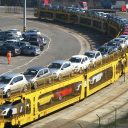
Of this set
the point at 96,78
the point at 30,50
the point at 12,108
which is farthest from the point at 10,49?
the point at 12,108

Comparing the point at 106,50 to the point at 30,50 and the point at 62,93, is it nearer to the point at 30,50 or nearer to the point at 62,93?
the point at 30,50

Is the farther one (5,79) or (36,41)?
(36,41)

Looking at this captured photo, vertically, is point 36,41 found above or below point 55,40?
above

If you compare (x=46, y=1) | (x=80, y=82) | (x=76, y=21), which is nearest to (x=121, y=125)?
(x=80, y=82)

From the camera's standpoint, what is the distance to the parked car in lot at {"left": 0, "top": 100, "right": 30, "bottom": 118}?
2580cm

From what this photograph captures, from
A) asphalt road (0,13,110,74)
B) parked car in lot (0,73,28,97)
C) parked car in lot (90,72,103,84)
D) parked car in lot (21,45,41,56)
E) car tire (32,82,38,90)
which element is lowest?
asphalt road (0,13,110,74)

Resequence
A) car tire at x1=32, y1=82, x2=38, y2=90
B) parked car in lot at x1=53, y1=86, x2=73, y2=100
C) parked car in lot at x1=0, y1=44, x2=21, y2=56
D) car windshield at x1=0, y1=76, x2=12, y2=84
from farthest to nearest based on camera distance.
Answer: parked car in lot at x1=0, y1=44, x2=21, y2=56 < car windshield at x1=0, y1=76, x2=12, y2=84 < parked car in lot at x1=53, y1=86, x2=73, y2=100 < car tire at x1=32, y1=82, x2=38, y2=90

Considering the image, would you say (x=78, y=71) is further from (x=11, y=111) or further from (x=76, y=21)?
(x=76, y=21)

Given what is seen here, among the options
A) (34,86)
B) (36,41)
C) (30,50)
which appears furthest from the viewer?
(36,41)

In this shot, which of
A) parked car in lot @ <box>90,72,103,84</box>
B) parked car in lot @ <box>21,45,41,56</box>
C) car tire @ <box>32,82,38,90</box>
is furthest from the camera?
parked car in lot @ <box>21,45,41,56</box>

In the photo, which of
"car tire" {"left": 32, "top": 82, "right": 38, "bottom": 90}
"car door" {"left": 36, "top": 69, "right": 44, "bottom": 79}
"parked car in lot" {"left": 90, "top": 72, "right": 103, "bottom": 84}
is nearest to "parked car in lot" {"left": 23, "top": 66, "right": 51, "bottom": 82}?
"car door" {"left": 36, "top": 69, "right": 44, "bottom": 79}

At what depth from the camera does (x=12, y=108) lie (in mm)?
26109

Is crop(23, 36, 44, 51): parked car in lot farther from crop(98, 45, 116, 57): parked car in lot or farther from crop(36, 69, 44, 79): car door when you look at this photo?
crop(36, 69, 44, 79): car door

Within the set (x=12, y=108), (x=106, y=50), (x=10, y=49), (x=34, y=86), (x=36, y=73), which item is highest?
(x=34, y=86)
